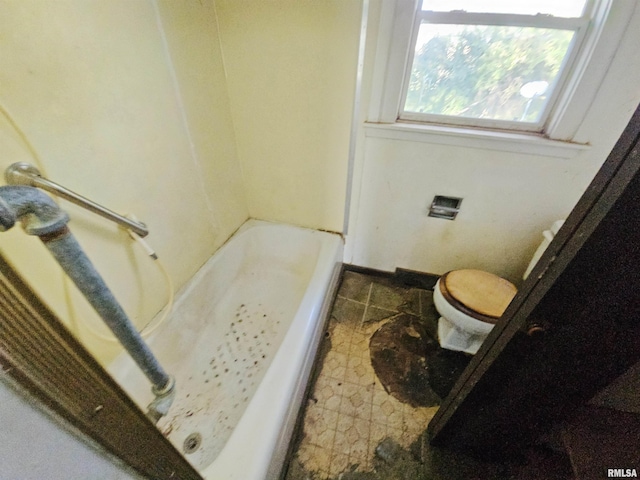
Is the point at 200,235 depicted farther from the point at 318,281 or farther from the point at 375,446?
the point at 375,446

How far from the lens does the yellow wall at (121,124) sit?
656mm

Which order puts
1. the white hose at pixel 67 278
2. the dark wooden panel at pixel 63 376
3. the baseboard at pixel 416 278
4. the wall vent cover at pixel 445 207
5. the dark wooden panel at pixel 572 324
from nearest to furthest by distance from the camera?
the dark wooden panel at pixel 63 376, the dark wooden panel at pixel 572 324, the white hose at pixel 67 278, the wall vent cover at pixel 445 207, the baseboard at pixel 416 278

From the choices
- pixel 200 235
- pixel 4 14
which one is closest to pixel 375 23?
pixel 4 14

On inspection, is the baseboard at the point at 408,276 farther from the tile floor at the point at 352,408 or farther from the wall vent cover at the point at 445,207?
the wall vent cover at the point at 445,207

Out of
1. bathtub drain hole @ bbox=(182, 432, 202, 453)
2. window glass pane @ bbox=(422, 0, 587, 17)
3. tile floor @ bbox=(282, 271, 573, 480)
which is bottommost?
tile floor @ bbox=(282, 271, 573, 480)

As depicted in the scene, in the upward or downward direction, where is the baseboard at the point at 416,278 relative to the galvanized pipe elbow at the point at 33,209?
downward

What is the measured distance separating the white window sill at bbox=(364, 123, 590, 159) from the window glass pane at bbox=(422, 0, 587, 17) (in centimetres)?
41

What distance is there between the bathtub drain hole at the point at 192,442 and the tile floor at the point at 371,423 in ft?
1.11

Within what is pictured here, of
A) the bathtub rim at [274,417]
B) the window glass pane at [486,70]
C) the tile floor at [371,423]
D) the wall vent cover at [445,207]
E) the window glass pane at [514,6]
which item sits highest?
the window glass pane at [514,6]

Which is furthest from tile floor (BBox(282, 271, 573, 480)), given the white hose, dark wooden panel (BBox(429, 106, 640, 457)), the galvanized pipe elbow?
the galvanized pipe elbow

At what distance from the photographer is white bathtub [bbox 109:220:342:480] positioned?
811 millimetres

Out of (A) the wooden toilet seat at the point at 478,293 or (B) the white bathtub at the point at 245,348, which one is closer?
(B) the white bathtub at the point at 245,348

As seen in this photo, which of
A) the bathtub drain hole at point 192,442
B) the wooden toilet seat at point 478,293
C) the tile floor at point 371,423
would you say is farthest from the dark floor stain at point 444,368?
the bathtub drain hole at point 192,442

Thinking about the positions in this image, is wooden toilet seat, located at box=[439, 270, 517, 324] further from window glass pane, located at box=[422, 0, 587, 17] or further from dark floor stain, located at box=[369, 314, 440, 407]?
window glass pane, located at box=[422, 0, 587, 17]
